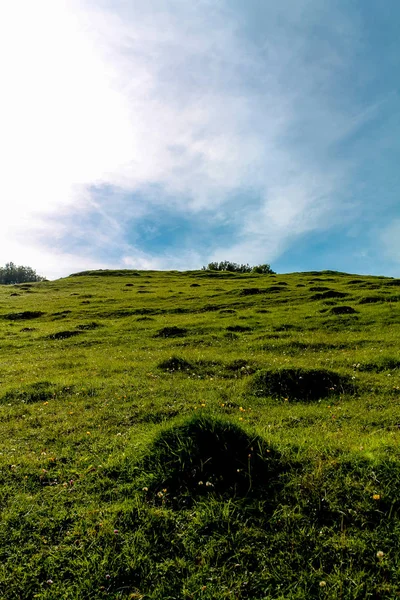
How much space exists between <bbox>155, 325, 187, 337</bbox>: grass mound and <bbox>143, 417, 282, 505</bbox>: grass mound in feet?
52.2

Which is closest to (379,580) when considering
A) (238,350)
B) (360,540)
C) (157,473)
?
(360,540)

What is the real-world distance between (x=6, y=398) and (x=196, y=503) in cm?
931

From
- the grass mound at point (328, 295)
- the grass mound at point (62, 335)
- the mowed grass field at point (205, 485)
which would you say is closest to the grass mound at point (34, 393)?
the mowed grass field at point (205, 485)

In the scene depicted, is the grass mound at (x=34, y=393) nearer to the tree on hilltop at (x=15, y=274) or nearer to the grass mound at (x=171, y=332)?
the grass mound at (x=171, y=332)

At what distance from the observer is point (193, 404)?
10023mm

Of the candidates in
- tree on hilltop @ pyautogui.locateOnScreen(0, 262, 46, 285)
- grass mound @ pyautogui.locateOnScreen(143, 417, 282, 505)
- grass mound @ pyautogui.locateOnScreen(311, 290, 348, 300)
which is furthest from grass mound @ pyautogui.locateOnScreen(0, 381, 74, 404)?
tree on hilltop @ pyautogui.locateOnScreen(0, 262, 46, 285)

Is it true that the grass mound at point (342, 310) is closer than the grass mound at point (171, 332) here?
No

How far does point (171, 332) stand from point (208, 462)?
17112mm

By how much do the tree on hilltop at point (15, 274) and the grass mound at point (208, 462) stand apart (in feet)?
570

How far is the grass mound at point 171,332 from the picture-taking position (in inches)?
893

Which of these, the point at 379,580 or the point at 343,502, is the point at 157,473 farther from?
the point at 379,580

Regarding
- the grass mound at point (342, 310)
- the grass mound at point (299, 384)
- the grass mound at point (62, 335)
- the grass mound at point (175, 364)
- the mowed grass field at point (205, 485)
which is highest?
the grass mound at point (342, 310)

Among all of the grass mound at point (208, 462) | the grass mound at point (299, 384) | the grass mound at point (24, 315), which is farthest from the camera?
the grass mound at point (24, 315)

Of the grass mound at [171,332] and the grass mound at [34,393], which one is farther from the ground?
the grass mound at [171,332]
